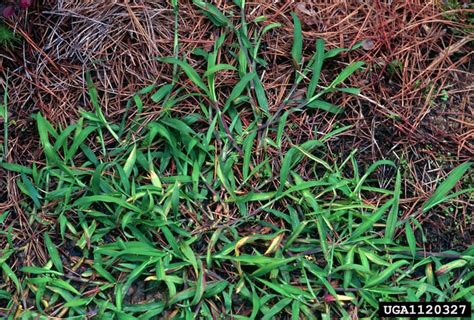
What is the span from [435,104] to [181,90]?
3.14ft

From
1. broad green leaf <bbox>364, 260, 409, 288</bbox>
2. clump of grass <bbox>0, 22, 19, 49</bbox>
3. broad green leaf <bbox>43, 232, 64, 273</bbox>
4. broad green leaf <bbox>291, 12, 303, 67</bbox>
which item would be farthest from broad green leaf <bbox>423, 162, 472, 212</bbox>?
clump of grass <bbox>0, 22, 19, 49</bbox>

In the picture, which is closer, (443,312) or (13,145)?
(443,312)

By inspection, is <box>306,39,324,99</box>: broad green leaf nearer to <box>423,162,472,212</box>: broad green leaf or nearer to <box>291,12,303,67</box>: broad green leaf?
<box>291,12,303,67</box>: broad green leaf

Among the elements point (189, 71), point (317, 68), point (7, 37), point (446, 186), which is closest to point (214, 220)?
point (189, 71)

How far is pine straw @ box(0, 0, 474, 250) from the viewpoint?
7.00 ft

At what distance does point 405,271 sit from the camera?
2.00m

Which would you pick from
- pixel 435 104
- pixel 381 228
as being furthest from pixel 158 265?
pixel 435 104

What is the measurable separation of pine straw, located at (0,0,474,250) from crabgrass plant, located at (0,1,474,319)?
0.06 metres

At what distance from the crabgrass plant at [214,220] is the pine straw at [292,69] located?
0.06 metres

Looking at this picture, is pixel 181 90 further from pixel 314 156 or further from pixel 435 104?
pixel 435 104

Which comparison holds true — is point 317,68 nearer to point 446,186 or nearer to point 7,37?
point 446,186

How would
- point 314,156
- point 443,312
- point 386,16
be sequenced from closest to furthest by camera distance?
point 443,312 < point 314,156 < point 386,16

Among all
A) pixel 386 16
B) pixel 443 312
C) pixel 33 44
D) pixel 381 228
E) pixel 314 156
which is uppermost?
pixel 386 16

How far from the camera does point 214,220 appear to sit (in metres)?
2.04
